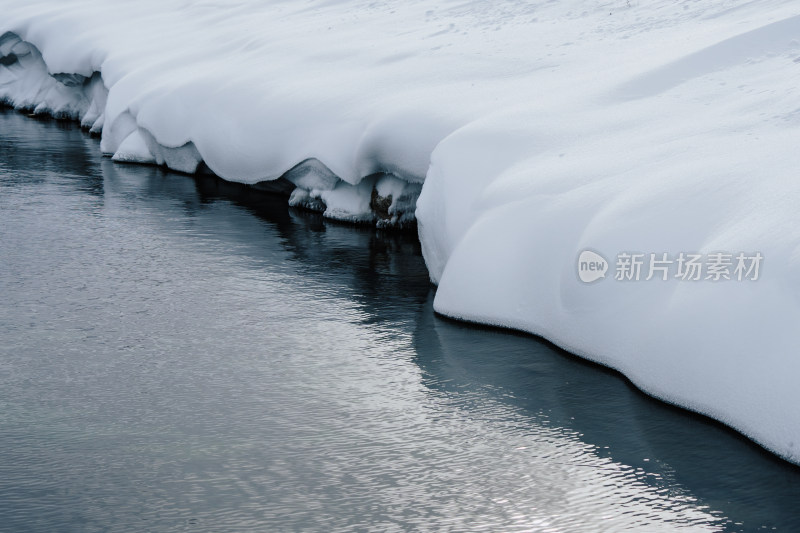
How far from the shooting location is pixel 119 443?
19.0 feet

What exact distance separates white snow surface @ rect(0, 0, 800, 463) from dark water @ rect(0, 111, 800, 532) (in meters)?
0.37

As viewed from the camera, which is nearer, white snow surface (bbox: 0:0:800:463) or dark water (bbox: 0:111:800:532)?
dark water (bbox: 0:111:800:532)

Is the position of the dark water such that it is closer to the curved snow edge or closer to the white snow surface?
the white snow surface

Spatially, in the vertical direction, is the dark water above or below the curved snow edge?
below

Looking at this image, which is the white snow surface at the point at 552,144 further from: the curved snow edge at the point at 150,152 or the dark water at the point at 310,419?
the dark water at the point at 310,419

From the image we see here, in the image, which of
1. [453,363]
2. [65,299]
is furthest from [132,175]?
[453,363]

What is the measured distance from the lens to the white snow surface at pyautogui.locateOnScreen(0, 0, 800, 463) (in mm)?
6352

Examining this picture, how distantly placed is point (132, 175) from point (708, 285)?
9.38 metres

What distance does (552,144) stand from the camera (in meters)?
8.95

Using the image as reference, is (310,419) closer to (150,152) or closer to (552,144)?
(552,144)

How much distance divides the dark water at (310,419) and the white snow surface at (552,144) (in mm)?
369

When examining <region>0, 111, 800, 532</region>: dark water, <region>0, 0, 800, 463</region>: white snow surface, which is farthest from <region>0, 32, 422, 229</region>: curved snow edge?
<region>0, 111, 800, 532</region>: dark water

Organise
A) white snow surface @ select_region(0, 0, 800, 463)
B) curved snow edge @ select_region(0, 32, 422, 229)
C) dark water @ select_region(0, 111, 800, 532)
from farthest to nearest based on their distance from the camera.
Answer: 1. curved snow edge @ select_region(0, 32, 422, 229)
2. white snow surface @ select_region(0, 0, 800, 463)
3. dark water @ select_region(0, 111, 800, 532)

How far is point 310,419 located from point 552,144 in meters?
3.74
